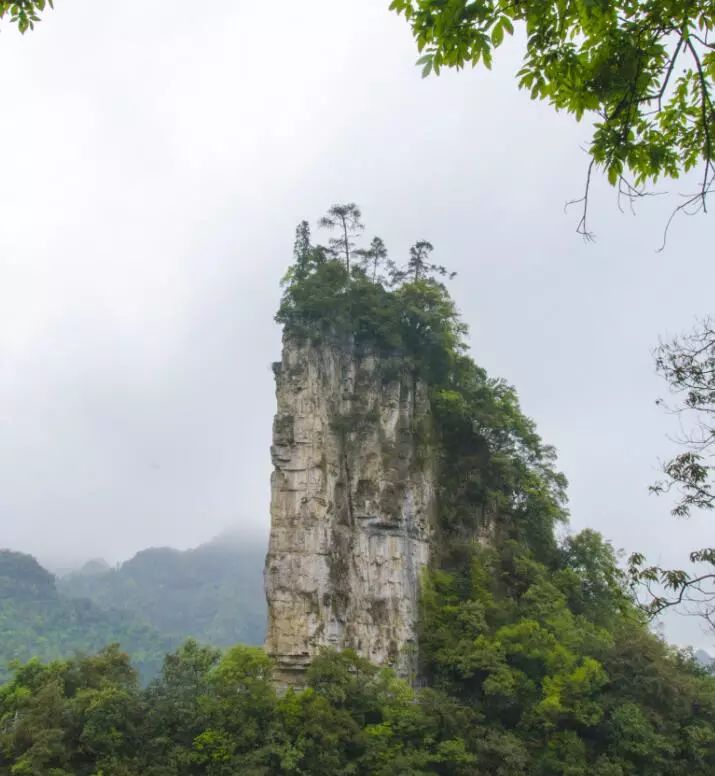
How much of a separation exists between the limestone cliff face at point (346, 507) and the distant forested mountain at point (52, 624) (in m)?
49.2

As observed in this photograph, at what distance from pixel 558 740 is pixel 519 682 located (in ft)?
5.70

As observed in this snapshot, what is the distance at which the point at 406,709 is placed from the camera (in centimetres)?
1762

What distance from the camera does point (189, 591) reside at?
113438mm

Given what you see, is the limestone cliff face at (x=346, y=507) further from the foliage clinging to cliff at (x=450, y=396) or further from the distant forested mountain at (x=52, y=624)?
the distant forested mountain at (x=52, y=624)

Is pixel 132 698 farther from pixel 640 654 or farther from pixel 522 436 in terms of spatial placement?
pixel 522 436

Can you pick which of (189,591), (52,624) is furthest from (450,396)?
(189,591)

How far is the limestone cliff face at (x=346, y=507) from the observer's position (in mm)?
20516

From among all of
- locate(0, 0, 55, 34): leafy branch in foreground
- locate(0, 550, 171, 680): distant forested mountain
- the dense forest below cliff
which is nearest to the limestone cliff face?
the dense forest below cliff

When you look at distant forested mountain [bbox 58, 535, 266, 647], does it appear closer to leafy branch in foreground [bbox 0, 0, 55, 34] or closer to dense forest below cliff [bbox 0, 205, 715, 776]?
dense forest below cliff [bbox 0, 205, 715, 776]

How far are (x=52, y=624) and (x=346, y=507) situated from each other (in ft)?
190

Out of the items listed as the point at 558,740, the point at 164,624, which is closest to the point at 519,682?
the point at 558,740

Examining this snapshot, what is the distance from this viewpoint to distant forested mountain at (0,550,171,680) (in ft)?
205

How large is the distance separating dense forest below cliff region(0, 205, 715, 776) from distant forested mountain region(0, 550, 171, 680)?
4937 centimetres

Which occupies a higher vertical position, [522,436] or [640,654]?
[522,436]
